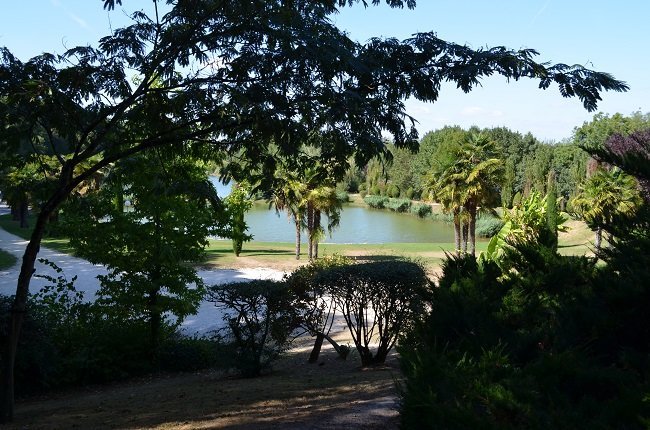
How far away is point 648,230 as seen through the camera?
333cm

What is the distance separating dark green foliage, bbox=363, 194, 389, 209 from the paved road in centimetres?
4734

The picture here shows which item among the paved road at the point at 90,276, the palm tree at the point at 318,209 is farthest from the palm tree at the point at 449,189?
the paved road at the point at 90,276

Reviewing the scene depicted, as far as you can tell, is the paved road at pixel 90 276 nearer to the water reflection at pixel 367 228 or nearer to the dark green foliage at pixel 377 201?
the water reflection at pixel 367 228

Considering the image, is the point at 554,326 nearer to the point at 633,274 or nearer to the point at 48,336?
the point at 633,274

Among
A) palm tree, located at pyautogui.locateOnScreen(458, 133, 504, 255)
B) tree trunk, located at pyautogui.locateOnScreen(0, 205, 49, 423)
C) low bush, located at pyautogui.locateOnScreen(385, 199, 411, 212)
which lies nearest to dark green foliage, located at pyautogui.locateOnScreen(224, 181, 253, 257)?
tree trunk, located at pyautogui.locateOnScreen(0, 205, 49, 423)

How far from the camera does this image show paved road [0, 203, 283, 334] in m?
16.5

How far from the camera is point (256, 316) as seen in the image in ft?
31.6

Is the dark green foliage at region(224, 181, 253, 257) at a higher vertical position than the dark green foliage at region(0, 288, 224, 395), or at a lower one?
higher

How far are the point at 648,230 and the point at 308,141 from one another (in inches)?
174

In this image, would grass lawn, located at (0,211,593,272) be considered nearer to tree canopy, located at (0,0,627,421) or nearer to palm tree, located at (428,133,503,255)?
palm tree, located at (428,133,503,255)

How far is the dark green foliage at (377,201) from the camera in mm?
73812

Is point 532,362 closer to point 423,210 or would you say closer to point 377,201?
point 423,210

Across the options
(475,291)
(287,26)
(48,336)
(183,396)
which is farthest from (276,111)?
(48,336)

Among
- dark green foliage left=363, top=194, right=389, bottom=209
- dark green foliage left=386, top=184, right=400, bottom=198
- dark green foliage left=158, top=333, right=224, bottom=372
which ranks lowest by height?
dark green foliage left=158, top=333, right=224, bottom=372
